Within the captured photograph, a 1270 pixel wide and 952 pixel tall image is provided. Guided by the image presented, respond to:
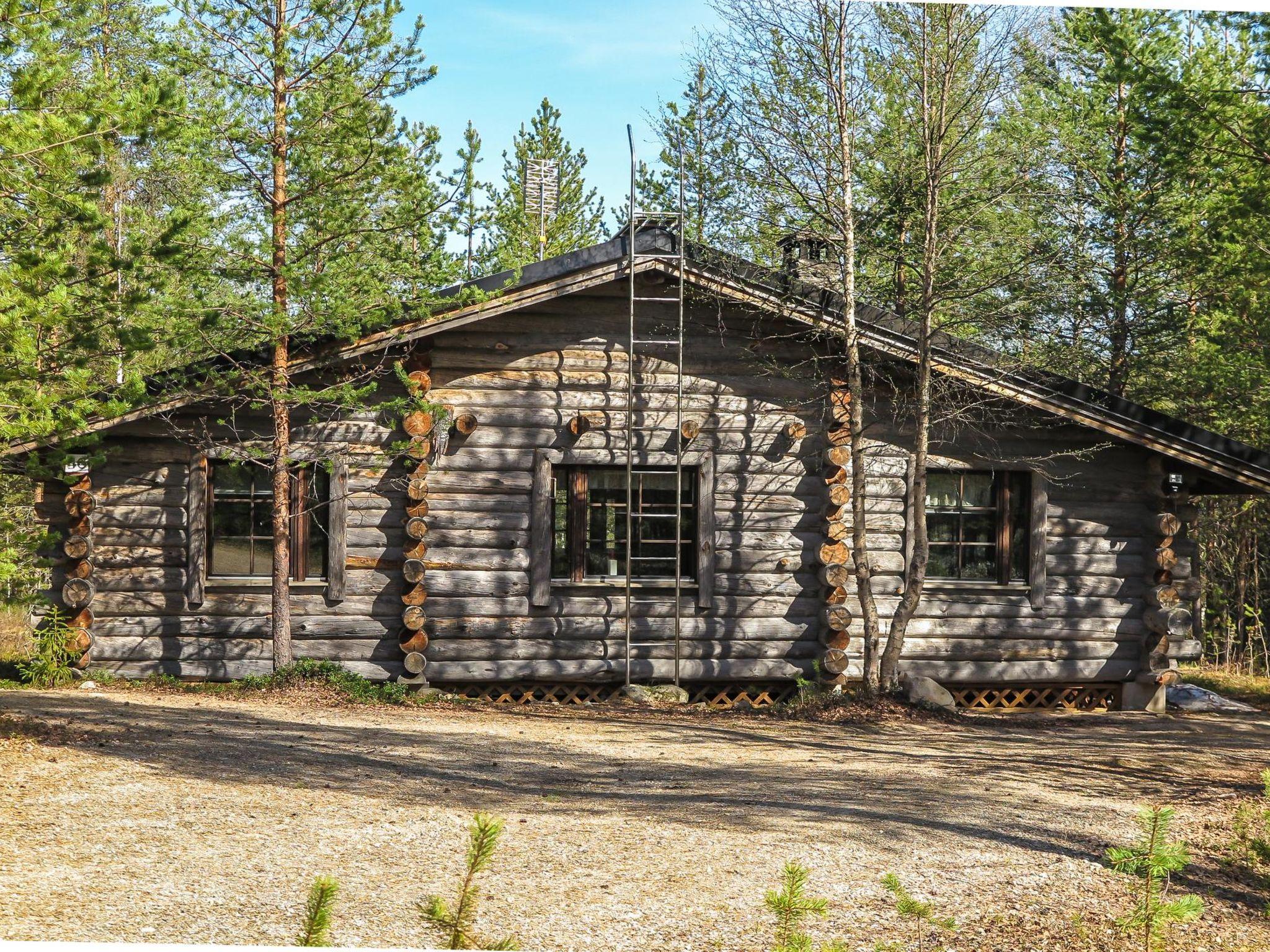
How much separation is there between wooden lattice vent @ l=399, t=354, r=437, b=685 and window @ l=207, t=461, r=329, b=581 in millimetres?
1010

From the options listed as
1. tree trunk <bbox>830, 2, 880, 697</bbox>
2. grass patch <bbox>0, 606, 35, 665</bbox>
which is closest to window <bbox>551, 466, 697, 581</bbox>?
tree trunk <bbox>830, 2, 880, 697</bbox>

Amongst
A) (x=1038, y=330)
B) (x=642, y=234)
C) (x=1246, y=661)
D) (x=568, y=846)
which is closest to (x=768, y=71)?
(x=642, y=234)

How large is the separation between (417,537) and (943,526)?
619 cm

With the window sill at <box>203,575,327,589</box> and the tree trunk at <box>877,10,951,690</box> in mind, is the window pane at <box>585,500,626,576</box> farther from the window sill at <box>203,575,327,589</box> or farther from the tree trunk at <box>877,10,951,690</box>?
the tree trunk at <box>877,10,951,690</box>

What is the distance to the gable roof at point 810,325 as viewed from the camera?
39.2 feet

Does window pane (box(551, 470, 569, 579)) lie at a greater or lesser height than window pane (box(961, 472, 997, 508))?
lesser

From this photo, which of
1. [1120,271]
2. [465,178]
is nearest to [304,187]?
[465,178]

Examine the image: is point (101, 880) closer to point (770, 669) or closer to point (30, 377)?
point (30, 377)

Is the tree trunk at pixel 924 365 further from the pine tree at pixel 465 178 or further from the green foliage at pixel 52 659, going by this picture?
the green foliage at pixel 52 659

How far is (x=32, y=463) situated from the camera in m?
8.93

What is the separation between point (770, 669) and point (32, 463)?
784 centimetres

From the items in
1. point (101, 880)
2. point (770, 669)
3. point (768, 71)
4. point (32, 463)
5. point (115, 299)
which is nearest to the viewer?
point (101, 880)

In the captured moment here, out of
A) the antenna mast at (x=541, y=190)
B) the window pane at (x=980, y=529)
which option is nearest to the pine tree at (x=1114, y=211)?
the window pane at (x=980, y=529)

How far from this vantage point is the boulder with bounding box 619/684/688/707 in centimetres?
1228
